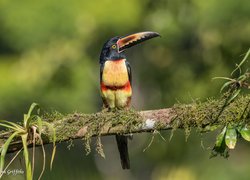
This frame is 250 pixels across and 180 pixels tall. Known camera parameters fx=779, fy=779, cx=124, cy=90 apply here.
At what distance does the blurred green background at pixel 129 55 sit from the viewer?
1038 centimetres

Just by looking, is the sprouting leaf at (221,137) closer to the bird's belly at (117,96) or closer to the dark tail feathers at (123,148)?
the dark tail feathers at (123,148)

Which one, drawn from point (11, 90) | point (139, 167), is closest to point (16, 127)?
point (11, 90)

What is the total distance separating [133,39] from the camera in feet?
21.6

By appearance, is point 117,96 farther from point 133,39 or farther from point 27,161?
point 27,161

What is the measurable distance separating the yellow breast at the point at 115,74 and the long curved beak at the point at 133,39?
0.55ft

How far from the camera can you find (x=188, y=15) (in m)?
11.6

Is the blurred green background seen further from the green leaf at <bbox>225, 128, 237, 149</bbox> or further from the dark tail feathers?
the green leaf at <bbox>225, 128, 237, 149</bbox>

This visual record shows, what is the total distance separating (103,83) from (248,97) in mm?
1952

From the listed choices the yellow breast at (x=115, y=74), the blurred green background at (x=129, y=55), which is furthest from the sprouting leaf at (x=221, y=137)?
the blurred green background at (x=129, y=55)

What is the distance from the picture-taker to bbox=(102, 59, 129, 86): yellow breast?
652 centimetres

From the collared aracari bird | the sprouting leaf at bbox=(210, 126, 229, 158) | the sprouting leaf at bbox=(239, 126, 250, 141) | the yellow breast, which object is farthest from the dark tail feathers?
the sprouting leaf at bbox=(239, 126, 250, 141)

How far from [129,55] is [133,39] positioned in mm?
6474

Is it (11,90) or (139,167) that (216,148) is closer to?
(11,90)

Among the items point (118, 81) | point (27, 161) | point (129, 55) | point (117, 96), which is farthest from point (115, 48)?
point (129, 55)
